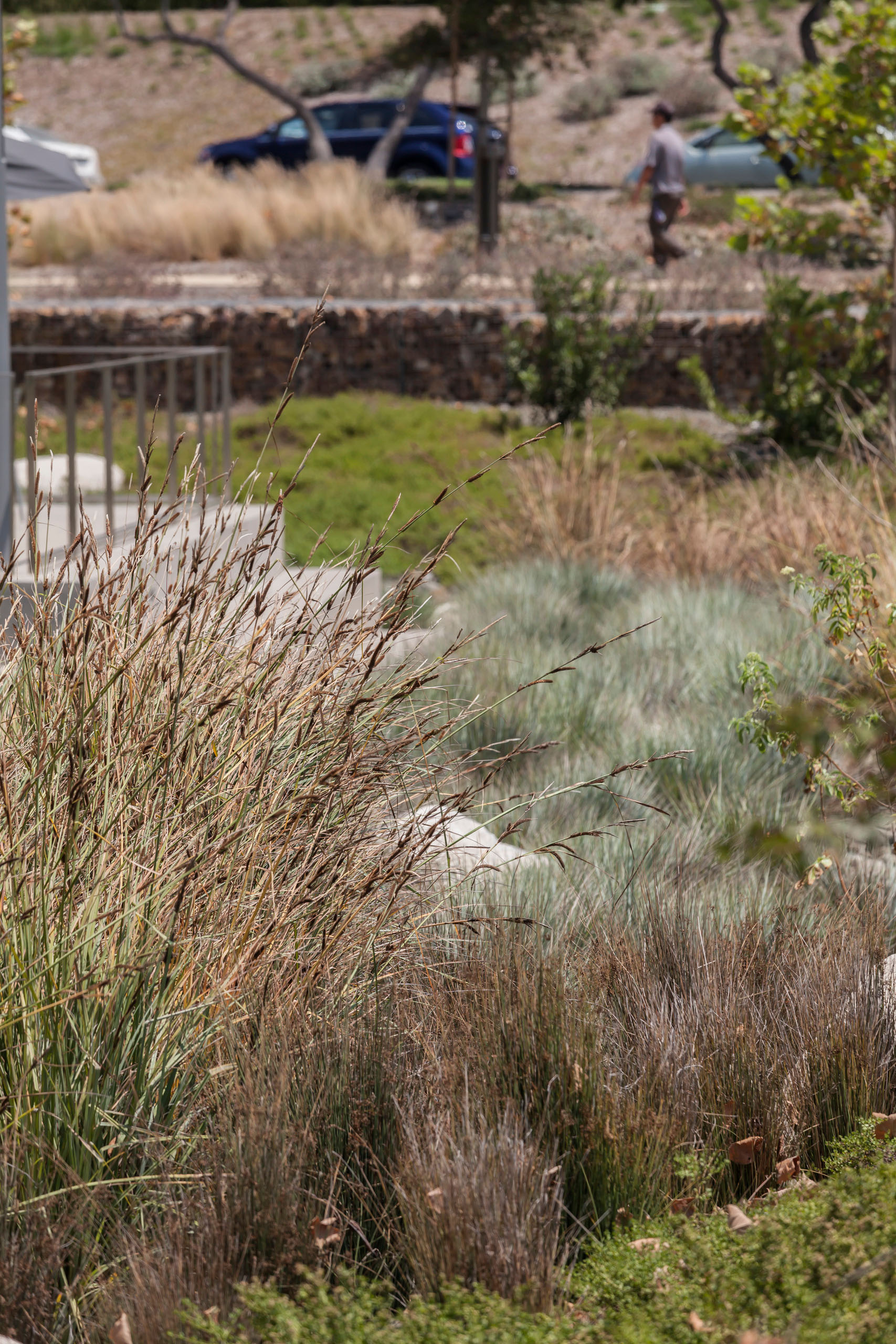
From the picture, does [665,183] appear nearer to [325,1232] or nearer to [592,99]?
[325,1232]

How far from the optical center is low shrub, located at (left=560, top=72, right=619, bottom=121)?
33.2 m

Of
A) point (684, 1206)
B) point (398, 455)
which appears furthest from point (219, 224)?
point (684, 1206)

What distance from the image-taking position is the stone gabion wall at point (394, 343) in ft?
36.0

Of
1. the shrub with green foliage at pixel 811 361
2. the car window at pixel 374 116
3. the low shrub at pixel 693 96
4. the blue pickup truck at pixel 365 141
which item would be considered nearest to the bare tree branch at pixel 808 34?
the blue pickup truck at pixel 365 141

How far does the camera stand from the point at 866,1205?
1.86 metres

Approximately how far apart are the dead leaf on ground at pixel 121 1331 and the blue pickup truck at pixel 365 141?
24.5m

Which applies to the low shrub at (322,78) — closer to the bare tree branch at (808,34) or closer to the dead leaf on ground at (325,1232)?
Result: the bare tree branch at (808,34)

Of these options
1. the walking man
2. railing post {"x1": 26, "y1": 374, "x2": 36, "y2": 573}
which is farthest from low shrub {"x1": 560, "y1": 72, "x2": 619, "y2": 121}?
railing post {"x1": 26, "y1": 374, "x2": 36, "y2": 573}

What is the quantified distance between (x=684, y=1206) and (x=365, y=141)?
1011 inches

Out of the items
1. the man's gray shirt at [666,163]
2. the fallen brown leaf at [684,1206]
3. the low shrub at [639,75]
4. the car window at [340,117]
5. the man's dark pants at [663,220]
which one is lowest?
the fallen brown leaf at [684,1206]

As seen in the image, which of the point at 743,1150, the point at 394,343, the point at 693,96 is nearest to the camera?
the point at 743,1150

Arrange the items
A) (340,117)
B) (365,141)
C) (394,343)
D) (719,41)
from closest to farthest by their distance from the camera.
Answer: (394,343)
(719,41)
(365,141)
(340,117)

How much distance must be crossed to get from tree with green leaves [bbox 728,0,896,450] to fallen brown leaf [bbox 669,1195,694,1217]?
6.15m

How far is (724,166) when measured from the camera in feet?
79.2
